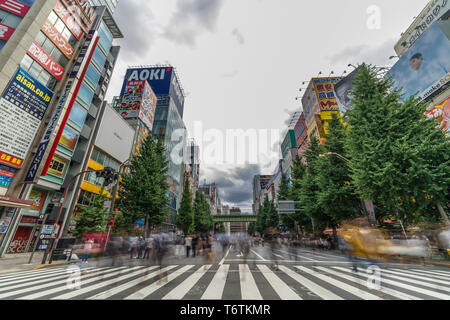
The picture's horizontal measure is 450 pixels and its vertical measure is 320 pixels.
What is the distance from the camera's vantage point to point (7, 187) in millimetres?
15039

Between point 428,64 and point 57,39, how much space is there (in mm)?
43963

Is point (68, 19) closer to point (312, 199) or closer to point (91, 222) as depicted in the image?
point (91, 222)

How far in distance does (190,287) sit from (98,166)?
26.9 metres

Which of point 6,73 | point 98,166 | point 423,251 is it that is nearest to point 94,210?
point 98,166

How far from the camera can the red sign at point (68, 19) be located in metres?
19.6

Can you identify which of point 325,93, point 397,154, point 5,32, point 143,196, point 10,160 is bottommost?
point 143,196

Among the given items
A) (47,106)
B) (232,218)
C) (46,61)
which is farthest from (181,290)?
(232,218)

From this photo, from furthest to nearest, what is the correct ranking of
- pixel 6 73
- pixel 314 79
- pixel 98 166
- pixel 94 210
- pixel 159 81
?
pixel 159 81 < pixel 314 79 < pixel 98 166 < pixel 94 210 < pixel 6 73

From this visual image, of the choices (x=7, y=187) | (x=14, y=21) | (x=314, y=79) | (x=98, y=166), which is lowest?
(x=7, y=187)

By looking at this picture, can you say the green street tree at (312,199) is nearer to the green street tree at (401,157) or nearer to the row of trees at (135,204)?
the green street tree at (401,157)

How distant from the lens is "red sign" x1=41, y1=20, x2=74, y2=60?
720 inches

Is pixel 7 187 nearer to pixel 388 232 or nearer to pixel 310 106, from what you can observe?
pixel 388 232

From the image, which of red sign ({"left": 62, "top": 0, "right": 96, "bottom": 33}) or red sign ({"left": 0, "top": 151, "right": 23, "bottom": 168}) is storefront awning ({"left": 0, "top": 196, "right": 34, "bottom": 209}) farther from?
red sign ({"left": 62, "top": 0, "right": 96, "bottom": 33})

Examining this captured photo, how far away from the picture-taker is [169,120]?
50.8 meters
